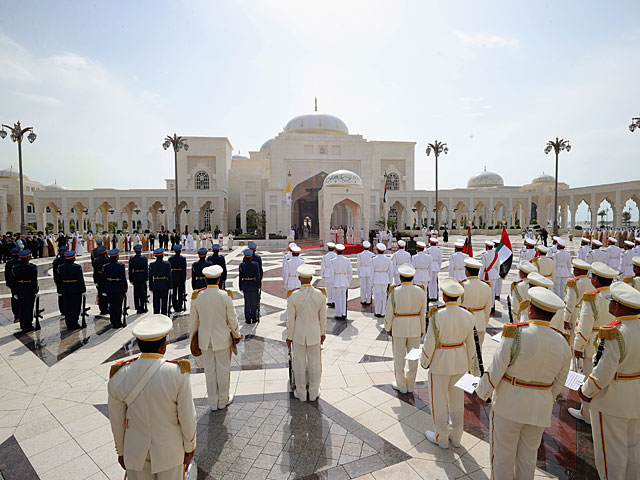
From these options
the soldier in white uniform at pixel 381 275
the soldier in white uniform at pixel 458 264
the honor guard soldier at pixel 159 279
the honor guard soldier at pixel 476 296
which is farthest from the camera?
the soldier in white uniform at pixel 458 264

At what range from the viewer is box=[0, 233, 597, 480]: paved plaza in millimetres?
3143

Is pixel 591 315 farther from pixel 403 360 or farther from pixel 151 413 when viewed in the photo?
pixel 151 413

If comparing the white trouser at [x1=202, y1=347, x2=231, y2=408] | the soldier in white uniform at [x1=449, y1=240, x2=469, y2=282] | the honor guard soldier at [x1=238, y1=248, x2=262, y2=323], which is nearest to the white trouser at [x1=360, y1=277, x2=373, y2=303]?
the soldier in white uniform at [x1=449, y1=240, x2=469, y2=282]

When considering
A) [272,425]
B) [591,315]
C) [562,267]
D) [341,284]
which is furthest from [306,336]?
[562,267]

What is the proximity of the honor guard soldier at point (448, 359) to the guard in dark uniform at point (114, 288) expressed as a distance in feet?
21.5

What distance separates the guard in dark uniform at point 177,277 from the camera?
8445 millimetres

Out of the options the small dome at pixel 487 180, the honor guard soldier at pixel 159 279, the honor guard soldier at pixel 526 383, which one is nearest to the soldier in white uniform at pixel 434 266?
the honor guard soldier at pixel 159 279

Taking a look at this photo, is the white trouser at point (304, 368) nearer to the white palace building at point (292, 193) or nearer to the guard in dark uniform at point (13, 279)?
the guard in dark uniform at point (13, 279)

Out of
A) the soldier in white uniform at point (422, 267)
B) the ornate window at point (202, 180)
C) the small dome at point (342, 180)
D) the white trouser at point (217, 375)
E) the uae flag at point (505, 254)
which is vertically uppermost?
the ornate window at point (202, 180)

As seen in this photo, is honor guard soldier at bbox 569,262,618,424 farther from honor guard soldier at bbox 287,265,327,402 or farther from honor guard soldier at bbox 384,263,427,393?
honor guard soldier at bbox 287,265,327,402

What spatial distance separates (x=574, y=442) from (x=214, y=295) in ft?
13.4

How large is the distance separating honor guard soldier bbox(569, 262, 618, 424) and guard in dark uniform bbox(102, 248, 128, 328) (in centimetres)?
787

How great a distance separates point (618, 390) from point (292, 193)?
33.0 m

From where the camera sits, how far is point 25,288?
714 centimetres
